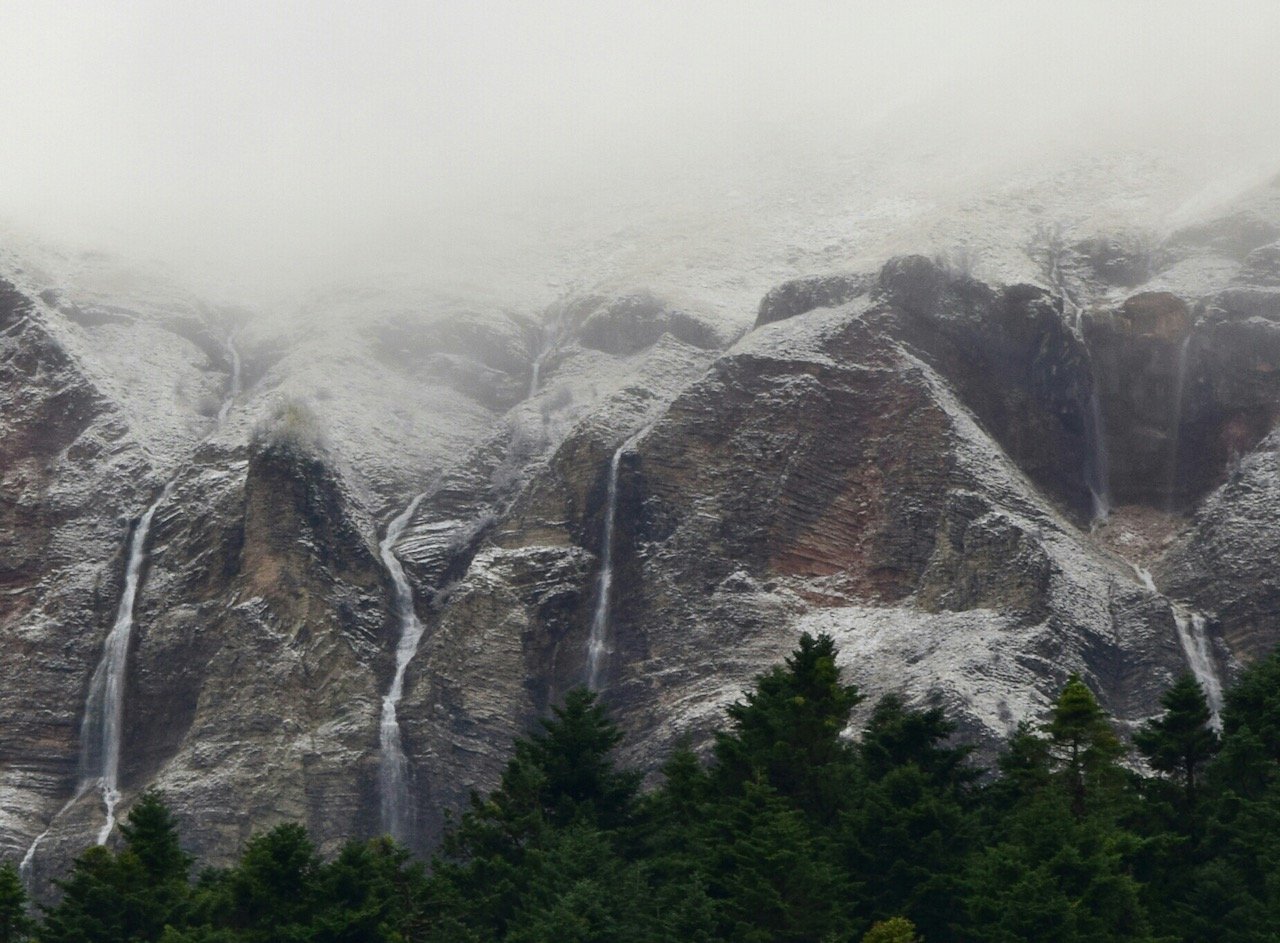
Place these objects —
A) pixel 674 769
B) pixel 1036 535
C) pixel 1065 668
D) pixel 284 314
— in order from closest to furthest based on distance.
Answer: pixel 674 769
pixel 1065 668
pixel 1036 535
pixel 284 314

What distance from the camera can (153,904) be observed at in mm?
70312

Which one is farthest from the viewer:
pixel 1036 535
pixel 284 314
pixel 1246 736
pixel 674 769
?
pixel 284 314

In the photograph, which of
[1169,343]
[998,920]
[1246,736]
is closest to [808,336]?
[1169,343]

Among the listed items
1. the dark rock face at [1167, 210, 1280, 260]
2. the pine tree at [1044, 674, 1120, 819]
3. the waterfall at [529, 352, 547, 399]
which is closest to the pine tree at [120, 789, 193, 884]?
the pine tree at [1044, 674, 1120, 819]

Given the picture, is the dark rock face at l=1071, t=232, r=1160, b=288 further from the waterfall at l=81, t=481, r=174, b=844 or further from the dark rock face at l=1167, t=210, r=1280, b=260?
the waterfall at l=81, t=481, r=174, b=844

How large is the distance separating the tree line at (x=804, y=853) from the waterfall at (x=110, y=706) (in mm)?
42290

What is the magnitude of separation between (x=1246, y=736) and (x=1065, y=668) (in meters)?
37.5

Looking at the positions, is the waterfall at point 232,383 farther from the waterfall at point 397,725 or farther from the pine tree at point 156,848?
the pine tree at point 156,848

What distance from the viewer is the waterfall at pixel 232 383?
5881 inches

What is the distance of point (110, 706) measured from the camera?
125 metres

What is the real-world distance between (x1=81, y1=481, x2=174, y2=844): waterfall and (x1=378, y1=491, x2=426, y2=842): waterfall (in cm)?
1476

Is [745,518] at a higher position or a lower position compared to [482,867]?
lower

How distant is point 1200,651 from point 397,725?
42.7 m

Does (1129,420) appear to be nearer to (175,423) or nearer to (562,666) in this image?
(562,666)
